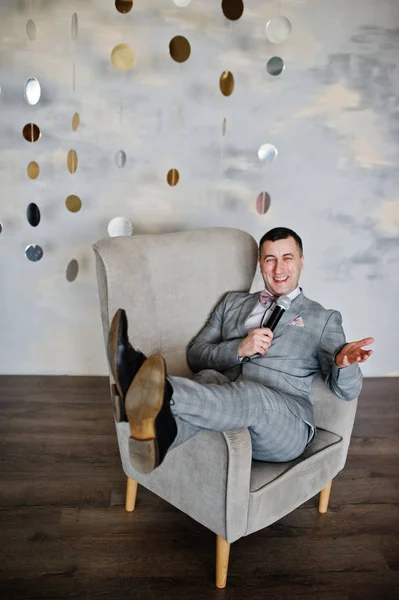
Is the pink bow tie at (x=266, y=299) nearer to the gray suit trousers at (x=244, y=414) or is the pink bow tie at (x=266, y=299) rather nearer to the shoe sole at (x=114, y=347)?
the gray suit trousers at (x=244, y=414)

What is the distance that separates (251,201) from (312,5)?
1118mm

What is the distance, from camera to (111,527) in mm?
2162

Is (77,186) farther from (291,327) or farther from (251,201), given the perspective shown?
(291,327)

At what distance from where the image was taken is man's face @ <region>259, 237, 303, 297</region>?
2.22 metres

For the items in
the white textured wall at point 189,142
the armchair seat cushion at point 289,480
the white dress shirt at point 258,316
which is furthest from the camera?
the white textured wall at point 189,142

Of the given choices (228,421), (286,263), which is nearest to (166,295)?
(286,263)

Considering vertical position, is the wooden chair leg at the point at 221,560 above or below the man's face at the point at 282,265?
below

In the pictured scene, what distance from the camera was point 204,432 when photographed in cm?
179

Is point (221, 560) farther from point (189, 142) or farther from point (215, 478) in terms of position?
point (189, 142)

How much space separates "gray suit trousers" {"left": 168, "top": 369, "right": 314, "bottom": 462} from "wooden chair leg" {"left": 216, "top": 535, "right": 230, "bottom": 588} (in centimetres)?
29

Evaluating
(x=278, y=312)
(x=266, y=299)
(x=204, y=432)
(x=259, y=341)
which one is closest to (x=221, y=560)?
(x=204, y=432)

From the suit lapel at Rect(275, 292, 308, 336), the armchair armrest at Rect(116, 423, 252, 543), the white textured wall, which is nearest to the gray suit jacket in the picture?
the suit lapel at Rect(275, 292, 308, 336)

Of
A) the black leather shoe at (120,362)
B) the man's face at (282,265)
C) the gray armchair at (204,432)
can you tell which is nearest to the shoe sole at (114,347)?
the black leather shoe at (120,362)

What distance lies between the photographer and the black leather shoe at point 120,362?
5.36 feet
